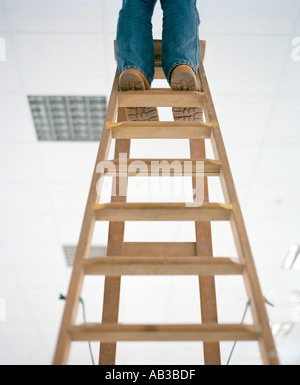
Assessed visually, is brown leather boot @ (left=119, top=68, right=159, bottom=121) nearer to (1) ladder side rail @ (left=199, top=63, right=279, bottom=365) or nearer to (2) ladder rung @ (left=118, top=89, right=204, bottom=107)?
(2) ladder rung @ (left=118, top=89, right=204, bottom=107)

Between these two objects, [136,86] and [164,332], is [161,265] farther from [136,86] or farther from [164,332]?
[136,86]

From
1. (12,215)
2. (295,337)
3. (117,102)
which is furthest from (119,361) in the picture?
(117,102)

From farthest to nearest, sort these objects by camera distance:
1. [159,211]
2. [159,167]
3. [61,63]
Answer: [61,63]
[159,167]
[159,211]

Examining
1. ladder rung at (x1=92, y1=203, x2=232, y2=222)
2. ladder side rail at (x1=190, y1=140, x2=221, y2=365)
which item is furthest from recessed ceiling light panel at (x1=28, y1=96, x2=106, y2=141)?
ladder rung at (x1=92, y1=203, x2=232, y2=222)

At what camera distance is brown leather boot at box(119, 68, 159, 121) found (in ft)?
4.08

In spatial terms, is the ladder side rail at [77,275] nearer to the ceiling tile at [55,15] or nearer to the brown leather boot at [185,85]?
the brown leather boot at [185,85]

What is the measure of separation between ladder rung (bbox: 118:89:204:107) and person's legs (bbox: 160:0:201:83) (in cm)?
9

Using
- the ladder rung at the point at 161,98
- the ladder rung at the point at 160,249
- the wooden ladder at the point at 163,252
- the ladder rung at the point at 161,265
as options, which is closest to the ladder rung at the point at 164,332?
the wooden ladder at the point at 163,252

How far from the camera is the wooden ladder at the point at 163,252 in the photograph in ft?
2.39

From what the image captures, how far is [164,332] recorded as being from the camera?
0.73 meters

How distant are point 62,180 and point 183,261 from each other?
7.34 ft

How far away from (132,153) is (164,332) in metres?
2.04

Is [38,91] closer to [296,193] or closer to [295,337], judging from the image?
[296,193]

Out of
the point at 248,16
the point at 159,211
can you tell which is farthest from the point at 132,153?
the point at 159,211
